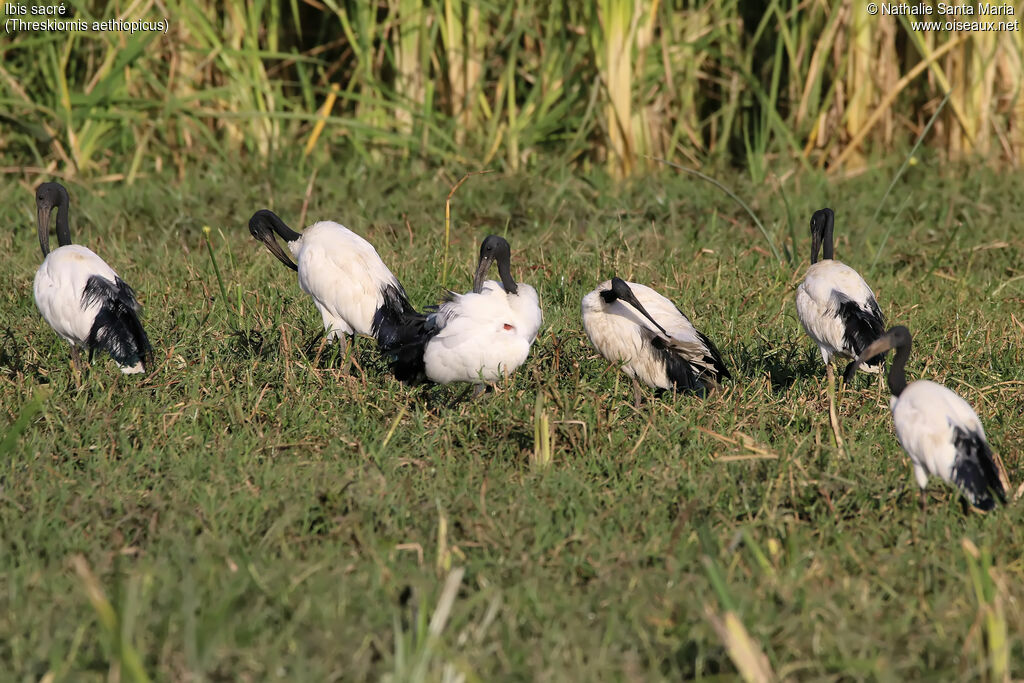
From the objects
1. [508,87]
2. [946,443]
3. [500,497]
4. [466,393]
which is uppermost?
[946,443]

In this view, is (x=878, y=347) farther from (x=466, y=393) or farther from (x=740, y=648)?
(x=740, y=648)

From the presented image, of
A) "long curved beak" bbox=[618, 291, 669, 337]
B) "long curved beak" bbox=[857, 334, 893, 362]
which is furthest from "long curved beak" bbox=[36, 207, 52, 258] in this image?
"long curved beak" bbox=[857, 334, 893, 362]

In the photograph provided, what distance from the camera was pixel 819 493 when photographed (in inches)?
152

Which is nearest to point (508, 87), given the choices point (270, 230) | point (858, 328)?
point (270, 230)

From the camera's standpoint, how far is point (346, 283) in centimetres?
553

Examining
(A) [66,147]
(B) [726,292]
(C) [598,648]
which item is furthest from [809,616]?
(A) [66,147]

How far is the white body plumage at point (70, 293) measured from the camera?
198 inches

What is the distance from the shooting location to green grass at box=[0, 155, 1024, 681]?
290 cm

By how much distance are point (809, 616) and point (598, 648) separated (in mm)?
543

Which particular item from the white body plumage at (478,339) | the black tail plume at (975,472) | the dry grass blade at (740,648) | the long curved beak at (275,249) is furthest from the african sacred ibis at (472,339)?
the dry grass blade at (740,648)

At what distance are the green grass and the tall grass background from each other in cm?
132

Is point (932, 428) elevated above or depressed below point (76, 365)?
above

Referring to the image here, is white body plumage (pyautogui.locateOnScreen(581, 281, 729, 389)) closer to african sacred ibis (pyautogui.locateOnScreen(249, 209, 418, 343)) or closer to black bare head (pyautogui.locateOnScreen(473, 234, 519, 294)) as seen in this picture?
black bare head (pyautogui.locateOnScreen(473, 234, 519, 294))

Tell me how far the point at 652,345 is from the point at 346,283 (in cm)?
144
